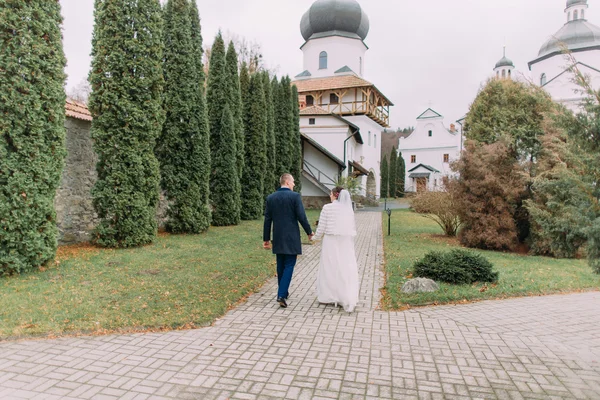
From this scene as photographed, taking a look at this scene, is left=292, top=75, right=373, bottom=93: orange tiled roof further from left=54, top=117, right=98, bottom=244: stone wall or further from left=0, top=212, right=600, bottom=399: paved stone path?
left=0, top=212, right=600, bottom=399: paved stone path

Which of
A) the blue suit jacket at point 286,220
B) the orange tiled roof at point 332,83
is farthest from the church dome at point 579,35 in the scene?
the blue suit jacket at point 286,220

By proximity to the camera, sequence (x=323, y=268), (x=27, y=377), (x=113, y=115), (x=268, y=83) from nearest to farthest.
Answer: (x=27, y=377), (x=323, y=268), (x=113, y=115), (x=268, y=83)

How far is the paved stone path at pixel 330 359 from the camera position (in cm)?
347

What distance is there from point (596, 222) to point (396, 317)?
2.96 meters

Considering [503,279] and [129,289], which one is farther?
[503,279]

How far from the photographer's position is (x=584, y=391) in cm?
351

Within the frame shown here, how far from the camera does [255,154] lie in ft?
63.0

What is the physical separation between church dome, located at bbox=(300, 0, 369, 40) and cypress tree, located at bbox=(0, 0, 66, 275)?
3387cm

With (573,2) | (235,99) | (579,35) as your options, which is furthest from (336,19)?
(573,2)

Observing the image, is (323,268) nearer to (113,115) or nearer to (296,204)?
(296,204)

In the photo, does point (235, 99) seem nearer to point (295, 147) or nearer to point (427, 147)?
point (295, 147)

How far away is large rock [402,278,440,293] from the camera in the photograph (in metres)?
6.54

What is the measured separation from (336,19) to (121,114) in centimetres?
3243

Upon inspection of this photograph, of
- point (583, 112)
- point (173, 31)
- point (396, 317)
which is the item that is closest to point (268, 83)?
point (173, 31)
